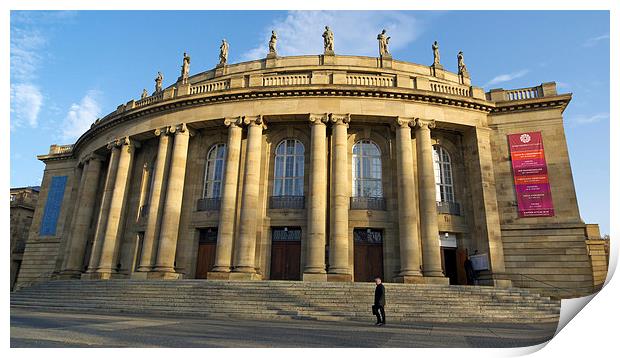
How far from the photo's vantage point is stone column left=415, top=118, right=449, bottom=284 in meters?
19.2

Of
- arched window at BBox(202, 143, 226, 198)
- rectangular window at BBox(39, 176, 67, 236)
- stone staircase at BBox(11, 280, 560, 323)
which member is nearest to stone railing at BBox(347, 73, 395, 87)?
A: arched window at BBox(202, 143, 226, 198)

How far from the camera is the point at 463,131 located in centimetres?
2317

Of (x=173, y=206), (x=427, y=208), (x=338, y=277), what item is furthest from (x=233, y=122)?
(x=427, y=208)

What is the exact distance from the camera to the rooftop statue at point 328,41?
1088 inches

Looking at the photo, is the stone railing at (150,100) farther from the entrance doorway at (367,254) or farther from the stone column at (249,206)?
the entrance doorway at (367,254)

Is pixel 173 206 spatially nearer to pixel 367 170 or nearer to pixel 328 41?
pixel 367 170

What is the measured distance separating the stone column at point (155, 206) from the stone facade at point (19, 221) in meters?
24.4

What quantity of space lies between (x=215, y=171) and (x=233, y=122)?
356 centimetres

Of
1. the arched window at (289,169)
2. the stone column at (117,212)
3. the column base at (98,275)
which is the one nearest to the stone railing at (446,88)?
the arched window at (289,169)

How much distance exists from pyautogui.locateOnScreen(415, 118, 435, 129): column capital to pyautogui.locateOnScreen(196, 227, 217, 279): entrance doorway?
1338cm

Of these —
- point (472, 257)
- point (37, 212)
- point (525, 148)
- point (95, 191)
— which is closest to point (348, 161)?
point (472, 257)

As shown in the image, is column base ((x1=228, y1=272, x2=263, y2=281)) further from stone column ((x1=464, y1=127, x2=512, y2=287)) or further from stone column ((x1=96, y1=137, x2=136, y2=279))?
stone column ((x1=464, y1=127, x2=512, y2=287))

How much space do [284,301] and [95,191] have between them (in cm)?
1990

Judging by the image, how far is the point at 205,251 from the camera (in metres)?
22.2
